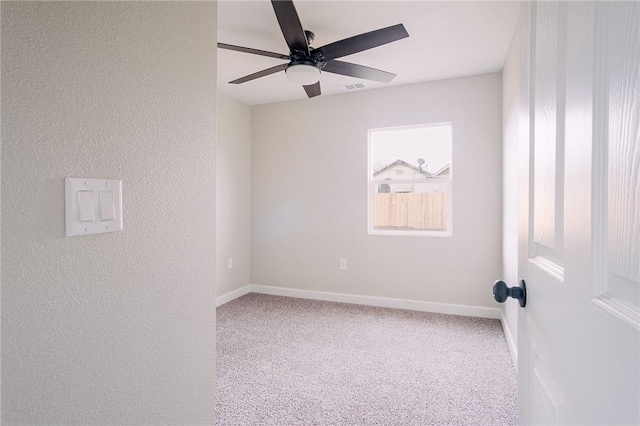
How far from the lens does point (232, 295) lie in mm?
4047

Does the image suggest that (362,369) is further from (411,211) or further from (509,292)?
(411,211)

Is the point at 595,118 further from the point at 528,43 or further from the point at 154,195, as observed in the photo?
the point at 154,195

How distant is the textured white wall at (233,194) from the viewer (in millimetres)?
3852

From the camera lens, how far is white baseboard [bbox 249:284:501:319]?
3.38m

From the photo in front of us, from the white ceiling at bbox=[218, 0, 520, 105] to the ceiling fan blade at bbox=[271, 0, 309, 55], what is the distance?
31 centimetres

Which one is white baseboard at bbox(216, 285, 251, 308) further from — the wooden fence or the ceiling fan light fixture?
the ceiling fan light fixture

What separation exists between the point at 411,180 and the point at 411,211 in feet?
1.14

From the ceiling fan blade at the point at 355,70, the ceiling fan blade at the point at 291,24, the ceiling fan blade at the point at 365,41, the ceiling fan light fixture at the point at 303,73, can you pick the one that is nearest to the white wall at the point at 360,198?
the ceiling fan blade at the point at 355,70

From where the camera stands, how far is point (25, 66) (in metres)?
0.59

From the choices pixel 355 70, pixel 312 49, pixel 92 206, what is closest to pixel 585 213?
pixel 92 206

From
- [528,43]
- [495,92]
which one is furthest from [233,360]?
[495,92]

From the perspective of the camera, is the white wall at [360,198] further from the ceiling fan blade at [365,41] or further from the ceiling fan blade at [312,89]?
the ceiling fan blade at [365,41]

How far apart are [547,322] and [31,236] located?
101 cm

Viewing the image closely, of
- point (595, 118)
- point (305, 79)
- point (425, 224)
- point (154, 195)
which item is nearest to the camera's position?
point (595, 118)
